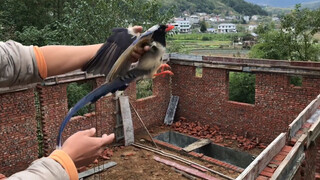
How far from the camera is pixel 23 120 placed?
24.6 feet

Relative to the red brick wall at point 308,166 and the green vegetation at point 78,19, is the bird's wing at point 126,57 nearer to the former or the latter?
the red brick wall at point 308,166

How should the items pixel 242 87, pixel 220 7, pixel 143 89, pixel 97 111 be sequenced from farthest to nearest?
pixel 220 7 → pixel 143 89 → pixel 242 87 → pixel 97 111

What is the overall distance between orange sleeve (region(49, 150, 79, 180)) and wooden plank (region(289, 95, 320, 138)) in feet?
14.4

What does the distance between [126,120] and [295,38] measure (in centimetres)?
870

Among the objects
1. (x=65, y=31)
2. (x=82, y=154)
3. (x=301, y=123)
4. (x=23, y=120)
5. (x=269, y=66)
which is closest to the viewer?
(x=82, y=154)

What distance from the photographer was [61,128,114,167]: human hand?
1239 mm

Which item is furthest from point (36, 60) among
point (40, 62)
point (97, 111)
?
point (97, 111)

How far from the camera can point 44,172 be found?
1.09 meters

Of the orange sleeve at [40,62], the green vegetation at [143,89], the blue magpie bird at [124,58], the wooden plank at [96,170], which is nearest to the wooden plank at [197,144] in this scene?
the wooden plank at [96,170]

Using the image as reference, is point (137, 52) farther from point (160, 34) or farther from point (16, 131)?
point (16, 131)

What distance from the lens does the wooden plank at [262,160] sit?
3.64m

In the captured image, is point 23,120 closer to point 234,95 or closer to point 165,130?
point 165,130

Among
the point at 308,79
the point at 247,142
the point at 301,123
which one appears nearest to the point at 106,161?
the point at 247,142

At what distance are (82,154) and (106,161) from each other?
7.53 meters
